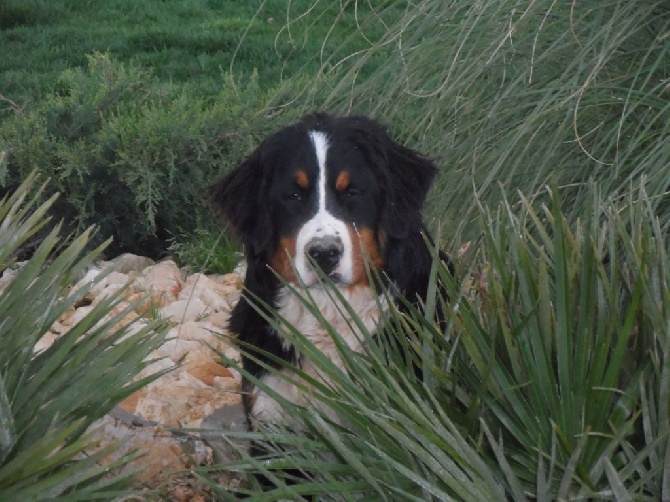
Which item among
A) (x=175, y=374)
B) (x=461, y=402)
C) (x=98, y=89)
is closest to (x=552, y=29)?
(x=175, y=374)

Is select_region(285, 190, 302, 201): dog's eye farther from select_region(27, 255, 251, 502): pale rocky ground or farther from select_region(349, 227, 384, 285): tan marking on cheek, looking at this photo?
select_region(27, 255, 251, 502): pale rocky ground

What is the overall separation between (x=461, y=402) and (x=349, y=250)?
1025 mm

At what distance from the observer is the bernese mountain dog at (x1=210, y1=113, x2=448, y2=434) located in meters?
3.44

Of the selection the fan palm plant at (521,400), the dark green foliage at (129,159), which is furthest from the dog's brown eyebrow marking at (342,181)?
the dark green foliage at (129,159)

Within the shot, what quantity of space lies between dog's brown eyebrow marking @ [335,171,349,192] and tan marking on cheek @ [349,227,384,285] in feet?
0.45

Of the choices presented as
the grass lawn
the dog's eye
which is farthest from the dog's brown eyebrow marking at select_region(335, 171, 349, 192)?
the grass lawn

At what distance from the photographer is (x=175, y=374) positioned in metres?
4.37

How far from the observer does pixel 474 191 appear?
3523mm

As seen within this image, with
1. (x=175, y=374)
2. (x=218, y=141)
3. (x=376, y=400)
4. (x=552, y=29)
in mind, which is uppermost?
(x=552, y=29)

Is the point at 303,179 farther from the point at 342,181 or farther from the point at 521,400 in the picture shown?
the point at 521,400

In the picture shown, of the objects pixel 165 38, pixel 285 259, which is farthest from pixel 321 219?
pixel 165 38

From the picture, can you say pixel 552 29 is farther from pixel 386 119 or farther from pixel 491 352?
pixel 491 352

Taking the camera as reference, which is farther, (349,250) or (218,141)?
(218,141)

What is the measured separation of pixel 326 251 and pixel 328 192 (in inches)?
9.8
